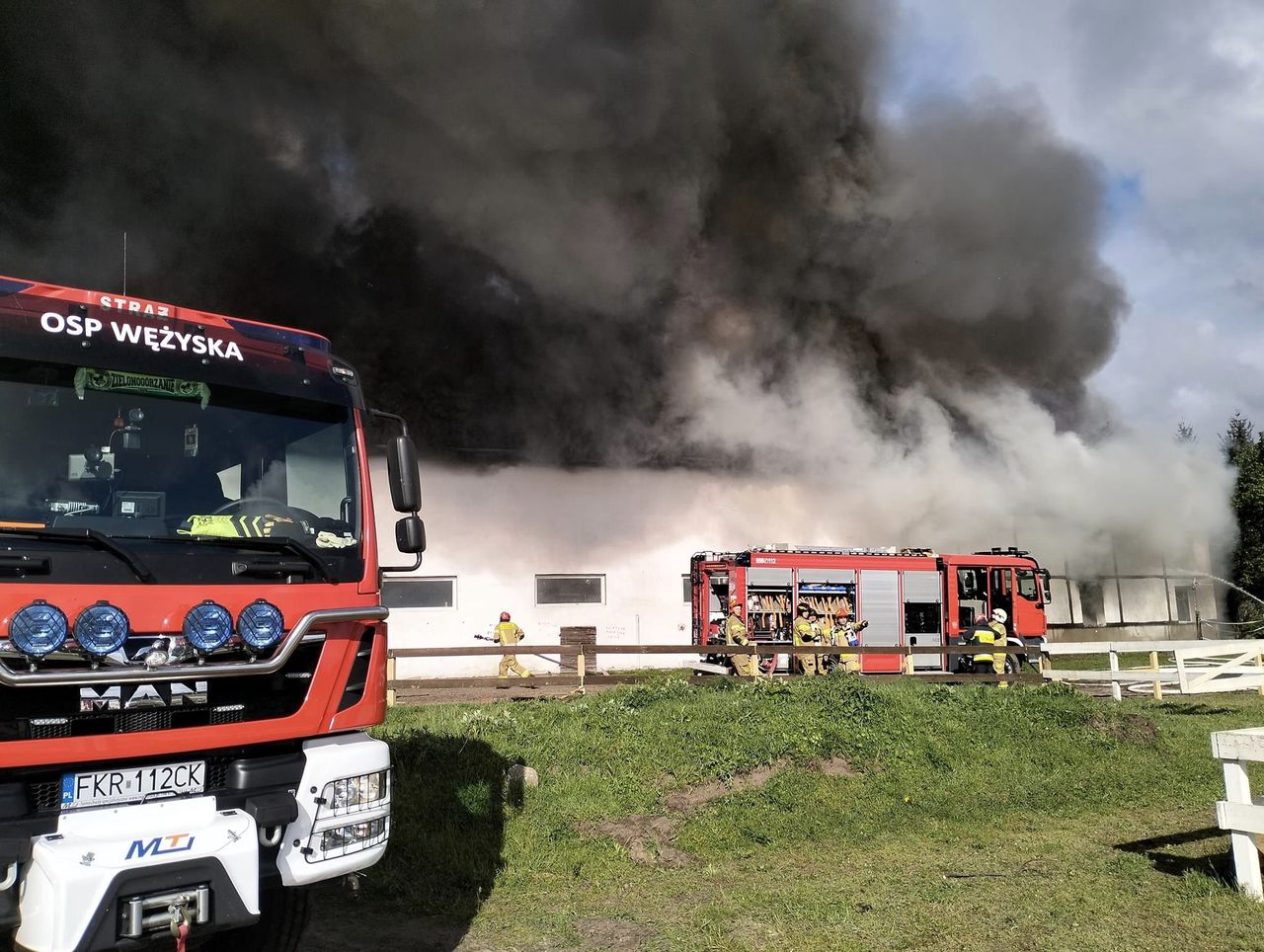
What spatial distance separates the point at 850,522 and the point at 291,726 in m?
21.2

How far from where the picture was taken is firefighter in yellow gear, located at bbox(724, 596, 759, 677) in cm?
1590

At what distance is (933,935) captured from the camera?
4.48 meters

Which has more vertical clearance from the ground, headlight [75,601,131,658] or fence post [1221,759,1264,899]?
headlight [75,601,131,658]

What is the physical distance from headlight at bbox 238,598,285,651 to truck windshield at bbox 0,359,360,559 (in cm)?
37

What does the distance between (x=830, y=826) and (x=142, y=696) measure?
4.95m

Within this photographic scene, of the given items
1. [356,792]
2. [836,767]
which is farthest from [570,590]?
[356,792]

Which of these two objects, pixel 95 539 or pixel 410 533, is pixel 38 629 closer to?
pixel 95 539

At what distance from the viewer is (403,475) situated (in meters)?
4.42

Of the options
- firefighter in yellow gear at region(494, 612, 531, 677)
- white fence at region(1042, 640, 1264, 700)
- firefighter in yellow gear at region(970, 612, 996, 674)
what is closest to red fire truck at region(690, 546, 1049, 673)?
firefighter in yellow gear at region(970, 612, 996, 674)

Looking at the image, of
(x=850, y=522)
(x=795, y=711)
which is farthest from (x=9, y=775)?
(x=850, y=522)

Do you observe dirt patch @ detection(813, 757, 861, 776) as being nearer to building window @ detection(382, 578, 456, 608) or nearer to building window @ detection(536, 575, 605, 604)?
building window @ detection(382, 578, 456, 608)

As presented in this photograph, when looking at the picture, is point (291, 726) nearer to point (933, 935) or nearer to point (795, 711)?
point (933, 935)

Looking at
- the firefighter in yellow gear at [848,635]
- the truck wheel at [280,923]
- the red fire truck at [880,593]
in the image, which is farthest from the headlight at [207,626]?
the firefighter in yellow gear at [848,635]

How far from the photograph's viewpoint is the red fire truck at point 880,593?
17.7m
